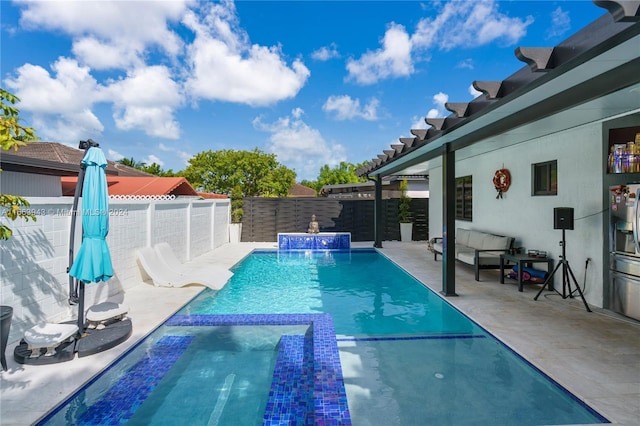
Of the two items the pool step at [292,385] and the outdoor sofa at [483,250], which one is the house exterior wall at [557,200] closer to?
the outdoor sofa at [483,250]

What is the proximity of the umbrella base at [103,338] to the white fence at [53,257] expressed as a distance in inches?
39.9

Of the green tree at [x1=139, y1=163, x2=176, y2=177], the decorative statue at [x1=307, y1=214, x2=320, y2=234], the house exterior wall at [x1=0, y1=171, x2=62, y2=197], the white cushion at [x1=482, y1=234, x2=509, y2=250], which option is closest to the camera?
the house exterior wall at [x1=0, y1=171, x2=62, y2=197]

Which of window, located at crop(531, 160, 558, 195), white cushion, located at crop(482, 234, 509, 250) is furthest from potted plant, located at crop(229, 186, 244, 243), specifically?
window, located at crop(531, 160, 558, 195)

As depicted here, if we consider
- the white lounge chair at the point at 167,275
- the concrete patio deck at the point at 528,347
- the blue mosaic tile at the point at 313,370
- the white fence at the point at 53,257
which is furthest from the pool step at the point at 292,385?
the white fence at the point at 53,257

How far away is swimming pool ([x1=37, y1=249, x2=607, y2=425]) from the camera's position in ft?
11.0

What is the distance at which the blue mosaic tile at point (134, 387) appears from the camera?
3312 millimetres

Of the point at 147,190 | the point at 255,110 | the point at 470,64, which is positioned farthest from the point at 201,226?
the point at 255,110

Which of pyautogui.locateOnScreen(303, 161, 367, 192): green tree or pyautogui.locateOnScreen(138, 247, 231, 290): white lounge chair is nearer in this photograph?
pyautogui.locateOnScreen(138, 247, 231, 290): white lounge chair

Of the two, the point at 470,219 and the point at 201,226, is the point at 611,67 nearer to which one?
the point at 470,219

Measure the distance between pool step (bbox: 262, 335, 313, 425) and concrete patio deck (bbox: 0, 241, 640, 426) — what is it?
2.06 meters

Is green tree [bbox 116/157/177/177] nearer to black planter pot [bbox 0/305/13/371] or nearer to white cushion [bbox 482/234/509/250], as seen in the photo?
white cushion [bbox 482/234/509/250]

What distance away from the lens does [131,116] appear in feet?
121

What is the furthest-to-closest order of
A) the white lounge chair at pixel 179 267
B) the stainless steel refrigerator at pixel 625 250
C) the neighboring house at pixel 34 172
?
1. the white lounge chair at pixel 179 267
2. the neighboring house at pixel 34 172
3. the stainless steel refrigerator at pixel 625 250

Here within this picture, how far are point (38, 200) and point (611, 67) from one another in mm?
7347
